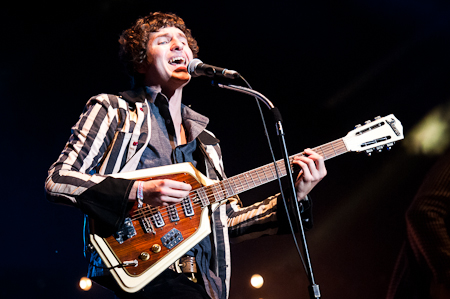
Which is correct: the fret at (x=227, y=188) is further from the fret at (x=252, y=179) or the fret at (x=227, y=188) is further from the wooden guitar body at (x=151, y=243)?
the wooden guitar body at (x=151, y=243)

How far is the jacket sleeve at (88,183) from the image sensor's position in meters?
1.78

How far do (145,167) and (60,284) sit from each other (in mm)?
2983

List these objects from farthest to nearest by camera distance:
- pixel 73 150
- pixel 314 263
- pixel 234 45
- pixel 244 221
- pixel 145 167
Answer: pixel 234 45 < pixel 314 263 < pixel 244 221 < pixel 145 167 < pixel 73 150

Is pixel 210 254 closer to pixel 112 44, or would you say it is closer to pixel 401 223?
pixel 401 223

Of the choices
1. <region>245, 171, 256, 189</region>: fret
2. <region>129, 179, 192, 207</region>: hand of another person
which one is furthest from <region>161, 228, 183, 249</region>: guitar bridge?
<region>245, 171, 256, 189</region>: fret

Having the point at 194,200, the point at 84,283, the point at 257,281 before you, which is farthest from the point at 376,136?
the point at 84,283

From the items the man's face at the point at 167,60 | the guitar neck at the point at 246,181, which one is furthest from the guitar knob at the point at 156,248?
the man's face at the point at 167,60

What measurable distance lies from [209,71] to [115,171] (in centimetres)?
80

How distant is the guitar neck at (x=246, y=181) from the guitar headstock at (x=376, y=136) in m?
0.08

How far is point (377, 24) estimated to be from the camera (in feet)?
13.4

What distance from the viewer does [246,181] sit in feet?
7.70

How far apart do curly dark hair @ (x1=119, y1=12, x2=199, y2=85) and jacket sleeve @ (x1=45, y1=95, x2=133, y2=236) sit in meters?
0.88

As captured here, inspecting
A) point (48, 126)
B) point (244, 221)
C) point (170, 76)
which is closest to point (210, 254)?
point (244, 221)

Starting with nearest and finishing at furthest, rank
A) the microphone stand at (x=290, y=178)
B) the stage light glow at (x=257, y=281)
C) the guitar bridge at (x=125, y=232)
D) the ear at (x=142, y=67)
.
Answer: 1. the microphone stand at (x=290, y=178)
2. the guitar bridge at (x=125, y=232)
3. the ear at (x=142, y=67)
4. the stage light glow at (x=257, y=281)
